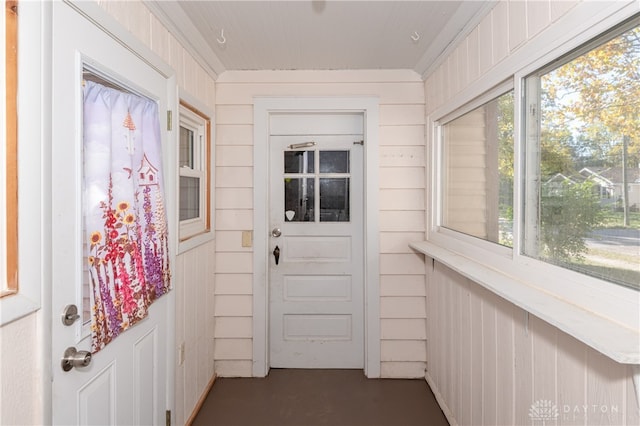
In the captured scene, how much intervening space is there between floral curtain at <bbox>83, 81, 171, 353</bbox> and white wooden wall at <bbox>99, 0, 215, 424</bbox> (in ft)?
1.13

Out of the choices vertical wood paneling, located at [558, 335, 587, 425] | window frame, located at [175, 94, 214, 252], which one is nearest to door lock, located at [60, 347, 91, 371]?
window frame, located at [175, 94, 214, 252]

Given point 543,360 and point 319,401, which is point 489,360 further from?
point 319,401

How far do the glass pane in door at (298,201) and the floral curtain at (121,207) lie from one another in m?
1.23

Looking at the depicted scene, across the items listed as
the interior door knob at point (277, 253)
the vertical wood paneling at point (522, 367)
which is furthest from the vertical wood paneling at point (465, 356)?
the interior door knob at point (277, 253)

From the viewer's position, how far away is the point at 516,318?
4.55ft

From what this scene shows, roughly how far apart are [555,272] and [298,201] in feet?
6.21

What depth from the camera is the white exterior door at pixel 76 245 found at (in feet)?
3.44

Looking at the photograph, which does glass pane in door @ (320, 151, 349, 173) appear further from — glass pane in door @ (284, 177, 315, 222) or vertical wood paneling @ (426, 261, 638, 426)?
vertical wood paneling @ (426, 261, 638, 426)

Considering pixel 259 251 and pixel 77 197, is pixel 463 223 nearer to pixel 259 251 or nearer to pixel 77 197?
pixel 259 251

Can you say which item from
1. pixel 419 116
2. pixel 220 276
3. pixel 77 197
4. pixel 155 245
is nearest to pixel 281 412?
pixel 220 276

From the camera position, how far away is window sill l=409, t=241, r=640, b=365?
0.80 m

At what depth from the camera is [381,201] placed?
2627 millimetres

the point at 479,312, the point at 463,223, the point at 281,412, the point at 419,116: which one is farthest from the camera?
the point at 419,116

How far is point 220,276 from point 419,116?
1.98m
